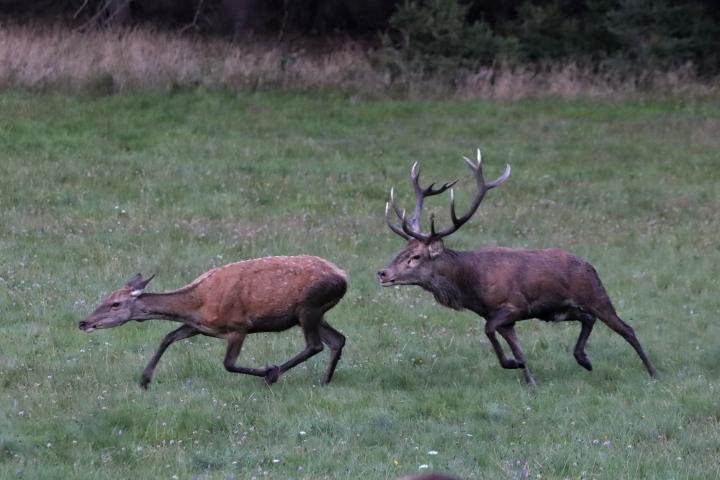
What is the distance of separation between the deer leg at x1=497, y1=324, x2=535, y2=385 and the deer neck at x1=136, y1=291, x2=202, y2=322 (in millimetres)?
2429

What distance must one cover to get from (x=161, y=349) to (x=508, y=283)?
110 inches

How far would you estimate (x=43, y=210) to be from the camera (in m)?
16.0

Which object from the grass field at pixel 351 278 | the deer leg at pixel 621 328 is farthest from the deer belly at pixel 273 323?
the deer leg at pixel 621 328

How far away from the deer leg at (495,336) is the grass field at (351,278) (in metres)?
0.19

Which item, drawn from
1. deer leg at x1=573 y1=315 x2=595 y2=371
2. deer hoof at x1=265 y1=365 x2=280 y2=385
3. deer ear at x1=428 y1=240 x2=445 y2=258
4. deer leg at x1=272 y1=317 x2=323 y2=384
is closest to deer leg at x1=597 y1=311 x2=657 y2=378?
deer leg at x1=573 y1=315 x2=595 y2=371

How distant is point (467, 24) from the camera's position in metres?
29.8

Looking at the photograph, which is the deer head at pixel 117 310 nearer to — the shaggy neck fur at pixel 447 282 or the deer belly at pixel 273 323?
the deer belly at pixel 273 323

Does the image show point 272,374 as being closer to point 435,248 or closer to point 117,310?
point 117,310

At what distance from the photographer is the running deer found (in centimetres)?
991

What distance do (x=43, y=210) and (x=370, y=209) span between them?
13.3 ft

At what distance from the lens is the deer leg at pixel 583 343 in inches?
419

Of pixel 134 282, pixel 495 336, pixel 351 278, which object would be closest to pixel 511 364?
pixel 495 336

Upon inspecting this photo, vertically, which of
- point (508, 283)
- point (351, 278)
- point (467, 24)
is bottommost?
point (467, 24)

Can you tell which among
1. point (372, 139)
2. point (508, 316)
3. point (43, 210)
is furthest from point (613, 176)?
point (508, 316)
